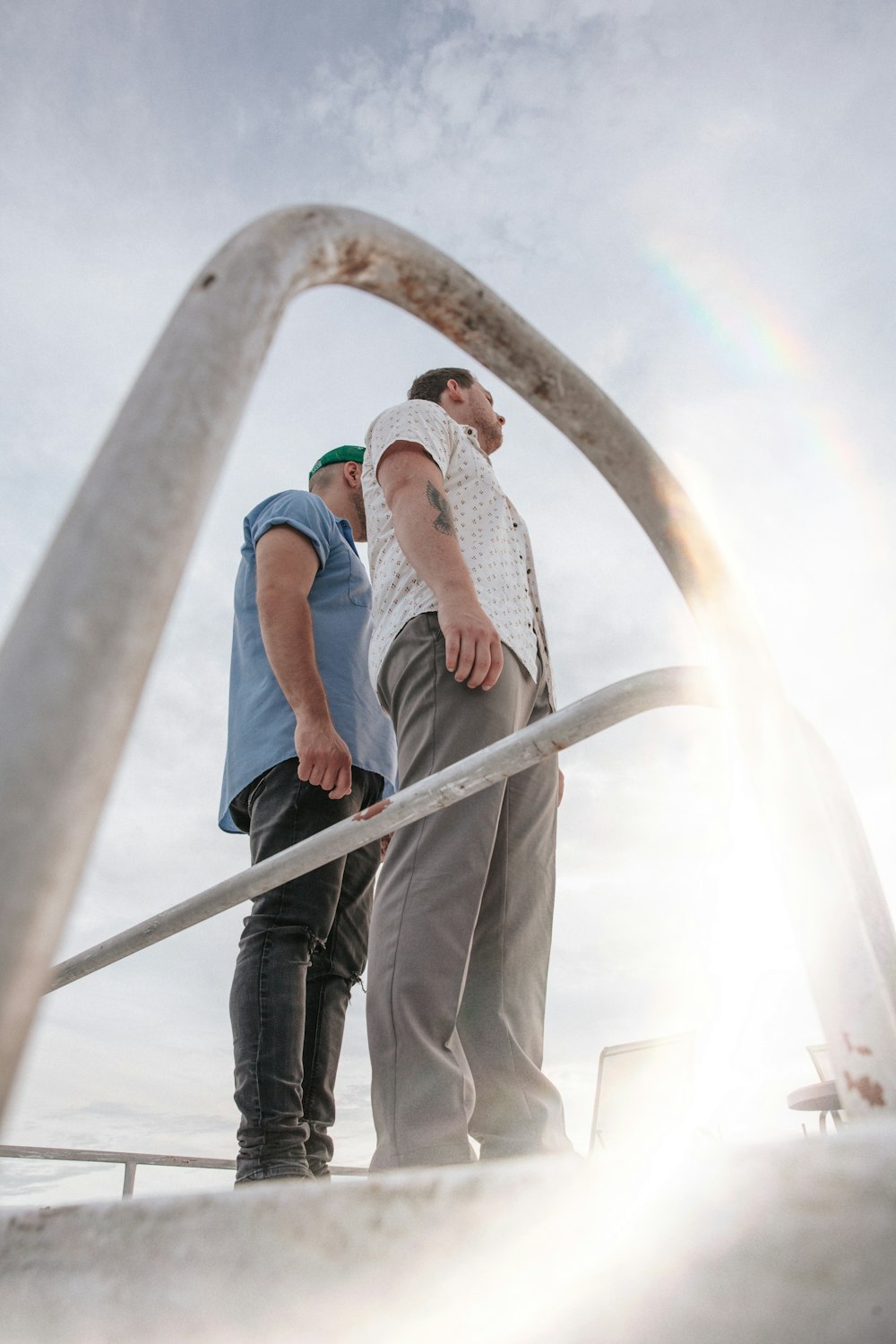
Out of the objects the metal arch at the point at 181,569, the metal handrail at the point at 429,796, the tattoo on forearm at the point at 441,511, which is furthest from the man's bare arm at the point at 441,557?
the metal arch at the point at 181,569

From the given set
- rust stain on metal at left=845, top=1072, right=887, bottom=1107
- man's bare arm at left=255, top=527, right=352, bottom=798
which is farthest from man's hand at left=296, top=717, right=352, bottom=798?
rust stain on metal at left=845, top=1072, right=887, bottom=1107

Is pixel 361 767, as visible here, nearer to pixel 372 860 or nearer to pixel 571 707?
pixel 372 860

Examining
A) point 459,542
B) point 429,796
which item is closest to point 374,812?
point 429,796

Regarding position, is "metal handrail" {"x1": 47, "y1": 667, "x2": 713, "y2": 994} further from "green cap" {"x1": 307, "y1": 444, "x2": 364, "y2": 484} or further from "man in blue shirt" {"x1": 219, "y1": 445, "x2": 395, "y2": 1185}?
"green cap" {"x1": 307, "y1": 444, "x2": 364, "y2": 484}

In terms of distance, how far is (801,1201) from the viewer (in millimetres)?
193

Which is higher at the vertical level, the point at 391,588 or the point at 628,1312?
the point at 391,588

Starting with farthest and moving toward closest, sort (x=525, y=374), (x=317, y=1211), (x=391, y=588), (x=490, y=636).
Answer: (x=391, y=588) < (x=490, y=636) < (x=525, y=374) < (x=317, y=1211)

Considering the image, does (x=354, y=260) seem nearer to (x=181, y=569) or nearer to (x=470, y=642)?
(x=181, y=569)

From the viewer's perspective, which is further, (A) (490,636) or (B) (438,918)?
(A) (490,636)

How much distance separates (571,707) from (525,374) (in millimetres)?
213

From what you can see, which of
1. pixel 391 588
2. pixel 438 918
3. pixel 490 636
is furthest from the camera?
pixel 391 588

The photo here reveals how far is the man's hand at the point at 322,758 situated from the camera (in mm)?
1085

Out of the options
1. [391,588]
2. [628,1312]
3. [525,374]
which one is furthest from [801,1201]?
[391,588]

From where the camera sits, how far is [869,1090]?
274mm
